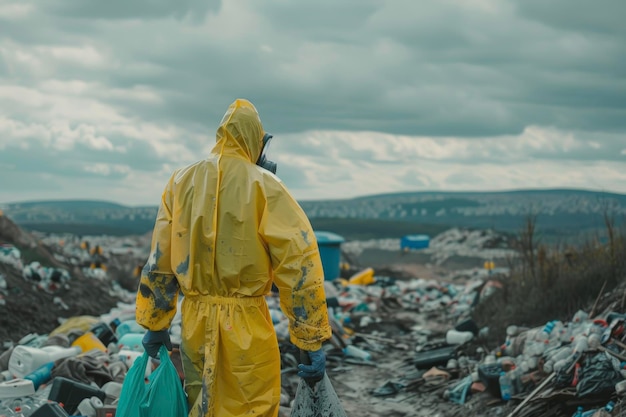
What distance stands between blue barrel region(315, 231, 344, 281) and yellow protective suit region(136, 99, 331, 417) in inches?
478

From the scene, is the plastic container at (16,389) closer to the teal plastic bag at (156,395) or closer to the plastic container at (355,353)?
the teal plastic bag at (156,395)

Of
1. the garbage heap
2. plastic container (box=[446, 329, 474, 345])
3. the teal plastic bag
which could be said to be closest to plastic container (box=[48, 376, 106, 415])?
the garbage heap

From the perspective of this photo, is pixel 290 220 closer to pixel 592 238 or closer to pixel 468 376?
pixel 468 376

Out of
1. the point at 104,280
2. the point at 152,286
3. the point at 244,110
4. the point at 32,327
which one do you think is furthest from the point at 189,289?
the point at 104,280

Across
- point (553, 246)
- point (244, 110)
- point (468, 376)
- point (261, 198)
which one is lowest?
point (468, 376)

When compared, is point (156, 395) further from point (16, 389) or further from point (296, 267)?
point (16, 389)

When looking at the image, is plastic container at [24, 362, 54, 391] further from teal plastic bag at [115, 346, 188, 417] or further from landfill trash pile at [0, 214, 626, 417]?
teal plastic bag at [115, 346, 188, 417]

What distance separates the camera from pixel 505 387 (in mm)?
6121

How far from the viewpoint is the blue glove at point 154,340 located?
3504mm

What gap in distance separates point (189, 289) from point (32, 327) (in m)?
6.49

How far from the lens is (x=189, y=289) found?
329cm

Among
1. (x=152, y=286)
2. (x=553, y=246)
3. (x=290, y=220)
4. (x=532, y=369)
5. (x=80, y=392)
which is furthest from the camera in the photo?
(x=553, y=246)

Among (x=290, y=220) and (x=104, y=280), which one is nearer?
(x=290, y=220)

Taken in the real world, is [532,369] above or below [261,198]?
below
